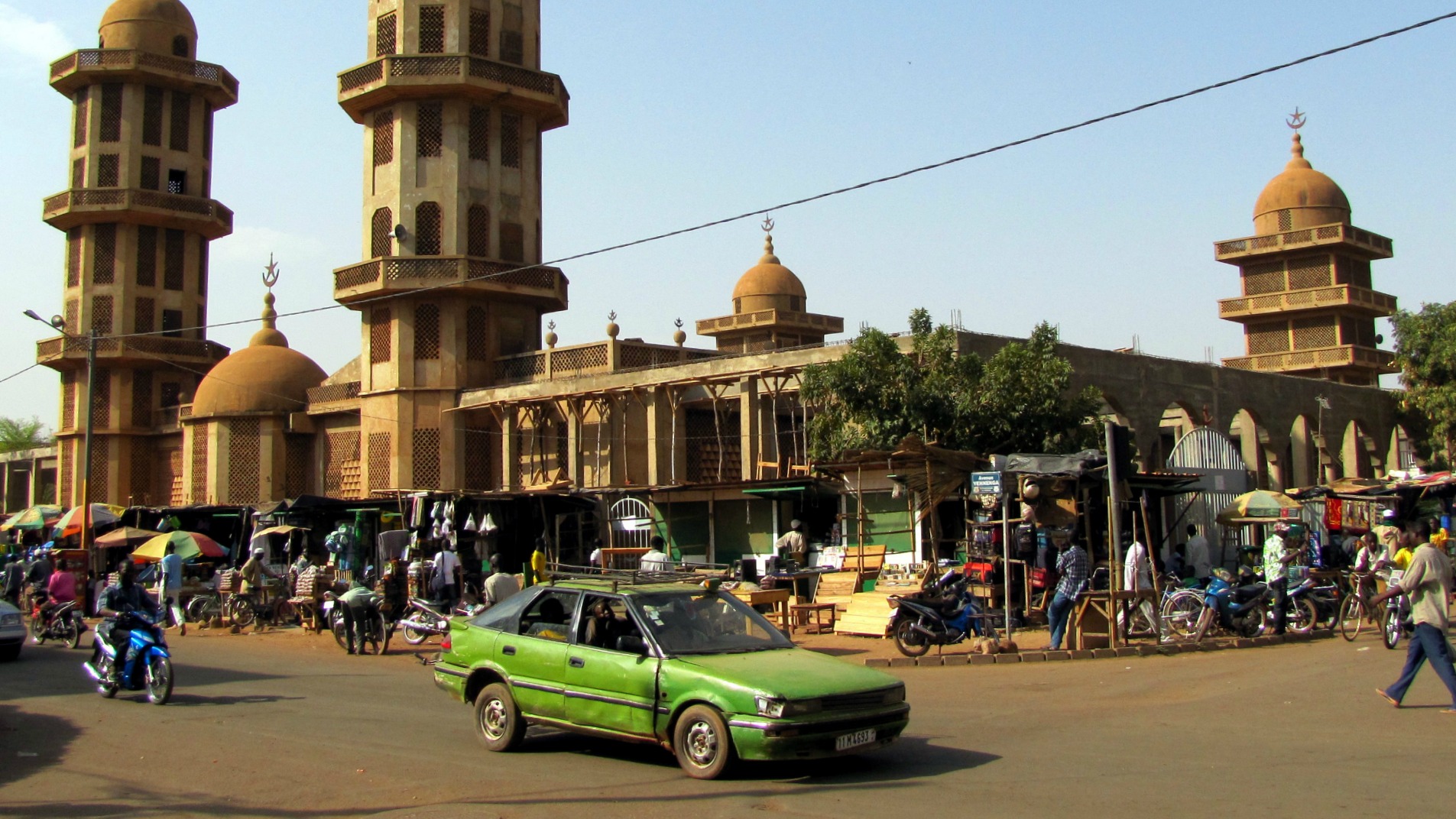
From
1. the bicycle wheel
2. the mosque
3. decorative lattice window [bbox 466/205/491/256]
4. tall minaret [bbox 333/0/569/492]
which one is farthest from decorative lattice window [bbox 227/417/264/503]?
the bicycle wheel

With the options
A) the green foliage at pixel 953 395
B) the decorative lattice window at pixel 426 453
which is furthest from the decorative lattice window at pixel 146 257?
the green foliage at pixel 953 395

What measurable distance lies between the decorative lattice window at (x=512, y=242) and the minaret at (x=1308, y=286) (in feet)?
87.0

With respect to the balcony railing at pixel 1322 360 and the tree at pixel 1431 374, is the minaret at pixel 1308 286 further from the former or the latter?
the tree at pixel 1431 374

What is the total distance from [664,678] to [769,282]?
1864 inches

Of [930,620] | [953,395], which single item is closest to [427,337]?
[953,395]

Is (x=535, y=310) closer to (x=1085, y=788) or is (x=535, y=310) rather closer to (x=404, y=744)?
(x=404, y=744)

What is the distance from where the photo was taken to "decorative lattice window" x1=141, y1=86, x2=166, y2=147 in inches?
1813

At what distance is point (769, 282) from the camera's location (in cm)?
5472

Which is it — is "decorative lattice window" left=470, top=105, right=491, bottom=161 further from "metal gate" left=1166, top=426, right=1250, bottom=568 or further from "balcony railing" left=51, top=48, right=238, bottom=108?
"metal gate" left=1166, top=426, right=1250, bottom=568

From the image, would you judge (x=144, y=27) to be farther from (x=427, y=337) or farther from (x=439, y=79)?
(x=427, y=337)

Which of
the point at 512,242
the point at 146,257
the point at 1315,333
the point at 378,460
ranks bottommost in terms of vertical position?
the point at 378,460

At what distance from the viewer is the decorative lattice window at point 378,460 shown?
33.8 meters

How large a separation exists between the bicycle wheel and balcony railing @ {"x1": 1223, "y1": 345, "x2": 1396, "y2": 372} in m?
30.7

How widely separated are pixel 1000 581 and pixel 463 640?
10.6 m
